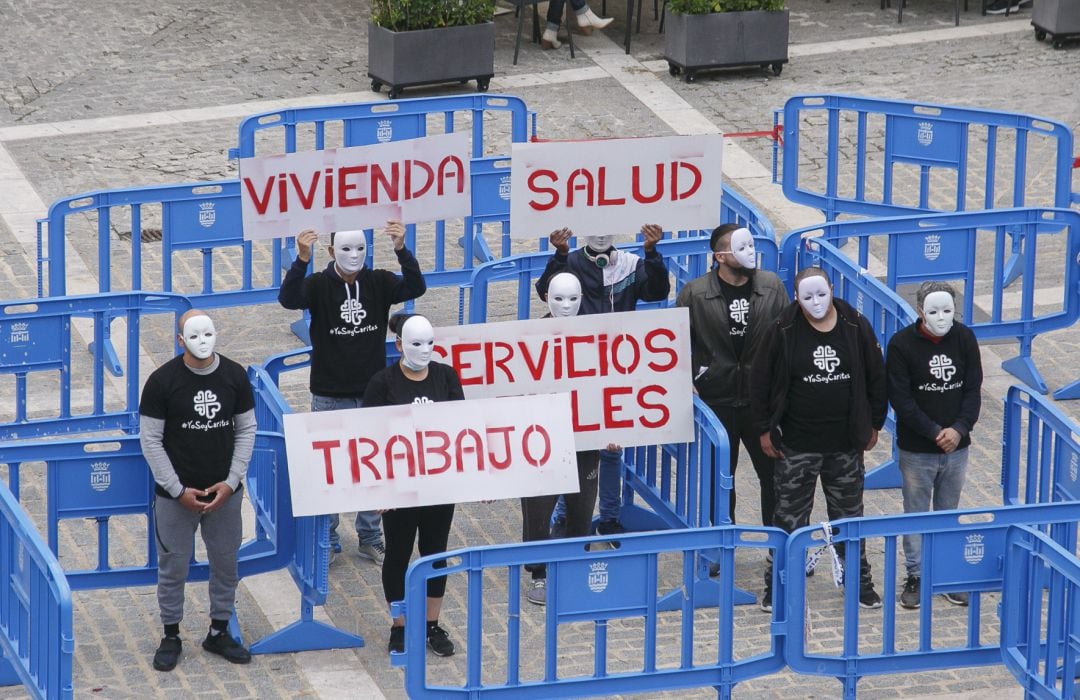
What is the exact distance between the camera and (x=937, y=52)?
68.7ft

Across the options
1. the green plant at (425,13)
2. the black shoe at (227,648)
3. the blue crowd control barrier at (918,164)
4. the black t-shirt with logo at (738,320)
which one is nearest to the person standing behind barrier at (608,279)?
the black t-shirt with logo at (738,320)

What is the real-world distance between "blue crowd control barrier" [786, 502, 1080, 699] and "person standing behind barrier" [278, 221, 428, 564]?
2.96 meters

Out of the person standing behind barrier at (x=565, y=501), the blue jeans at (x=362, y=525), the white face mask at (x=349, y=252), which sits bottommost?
the blue jeans at (x=362, y=525)

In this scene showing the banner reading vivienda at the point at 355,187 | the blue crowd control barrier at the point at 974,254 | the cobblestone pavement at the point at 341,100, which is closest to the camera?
the cobblestone pavement at the point at 341,100

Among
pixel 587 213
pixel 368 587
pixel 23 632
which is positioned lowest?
pixel 368 587

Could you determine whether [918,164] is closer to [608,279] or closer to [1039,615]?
[608,279]

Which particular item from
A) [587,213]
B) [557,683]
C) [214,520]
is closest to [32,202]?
[587,213]

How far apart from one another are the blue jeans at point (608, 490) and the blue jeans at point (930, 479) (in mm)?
1578

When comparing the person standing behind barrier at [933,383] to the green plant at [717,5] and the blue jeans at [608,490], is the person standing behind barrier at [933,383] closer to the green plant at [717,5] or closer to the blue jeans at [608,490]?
the blue jeans at [608,490]

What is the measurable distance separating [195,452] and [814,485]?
309cm

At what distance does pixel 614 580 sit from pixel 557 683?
0.53m

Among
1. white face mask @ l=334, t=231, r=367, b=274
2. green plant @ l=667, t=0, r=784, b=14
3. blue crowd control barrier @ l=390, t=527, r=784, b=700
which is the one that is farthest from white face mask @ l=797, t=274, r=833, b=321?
green plant @ l=667, t=0, r=784, b=14

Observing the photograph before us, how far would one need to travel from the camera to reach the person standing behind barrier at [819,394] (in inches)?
402

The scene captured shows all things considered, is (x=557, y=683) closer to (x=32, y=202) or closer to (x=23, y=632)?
(x=23, y=632)
